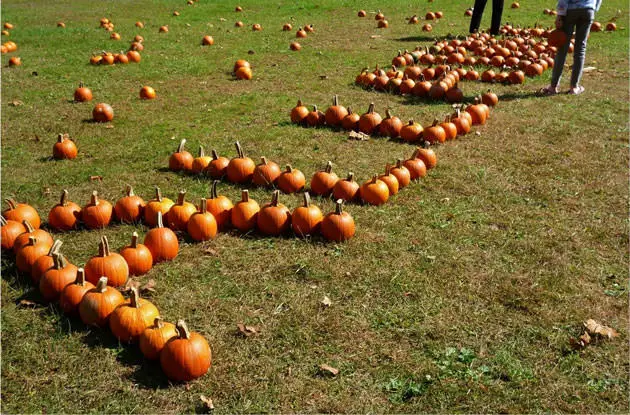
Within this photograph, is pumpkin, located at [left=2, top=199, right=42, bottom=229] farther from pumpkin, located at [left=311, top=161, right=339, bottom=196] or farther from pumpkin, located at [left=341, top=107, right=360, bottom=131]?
pumpkin, located at [left=341, top=107, right=360, bottom=131]

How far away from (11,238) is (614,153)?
8045mm

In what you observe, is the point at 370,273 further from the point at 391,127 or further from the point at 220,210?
the point at 391,127

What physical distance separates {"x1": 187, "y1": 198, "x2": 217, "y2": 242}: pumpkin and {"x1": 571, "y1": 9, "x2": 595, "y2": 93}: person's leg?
8.47 m

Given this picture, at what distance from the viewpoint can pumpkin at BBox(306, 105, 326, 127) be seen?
9352mm

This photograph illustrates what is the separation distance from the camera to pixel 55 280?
4688 millimetres

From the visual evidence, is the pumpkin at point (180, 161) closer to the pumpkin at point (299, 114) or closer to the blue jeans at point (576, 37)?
the pumpkin at point (299, 114)

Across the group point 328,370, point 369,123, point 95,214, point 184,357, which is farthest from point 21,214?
point 369,123

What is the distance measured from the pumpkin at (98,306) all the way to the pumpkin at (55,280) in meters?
0.37

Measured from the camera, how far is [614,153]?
8.13 metres

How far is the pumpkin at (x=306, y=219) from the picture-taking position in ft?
19.0

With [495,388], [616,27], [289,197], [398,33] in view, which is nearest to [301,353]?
[495,388]

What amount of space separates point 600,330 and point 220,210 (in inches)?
151

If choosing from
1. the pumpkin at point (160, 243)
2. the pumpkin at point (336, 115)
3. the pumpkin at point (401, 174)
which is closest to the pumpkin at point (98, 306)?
the pumpkin at point (160, 243)

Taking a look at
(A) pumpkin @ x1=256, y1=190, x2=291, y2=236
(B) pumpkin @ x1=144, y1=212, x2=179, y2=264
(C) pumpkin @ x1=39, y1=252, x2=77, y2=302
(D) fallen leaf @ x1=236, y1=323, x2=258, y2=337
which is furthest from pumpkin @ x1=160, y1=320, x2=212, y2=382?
(A) pumpkin @ x1=256, y1=190, x2=291, y2=236
